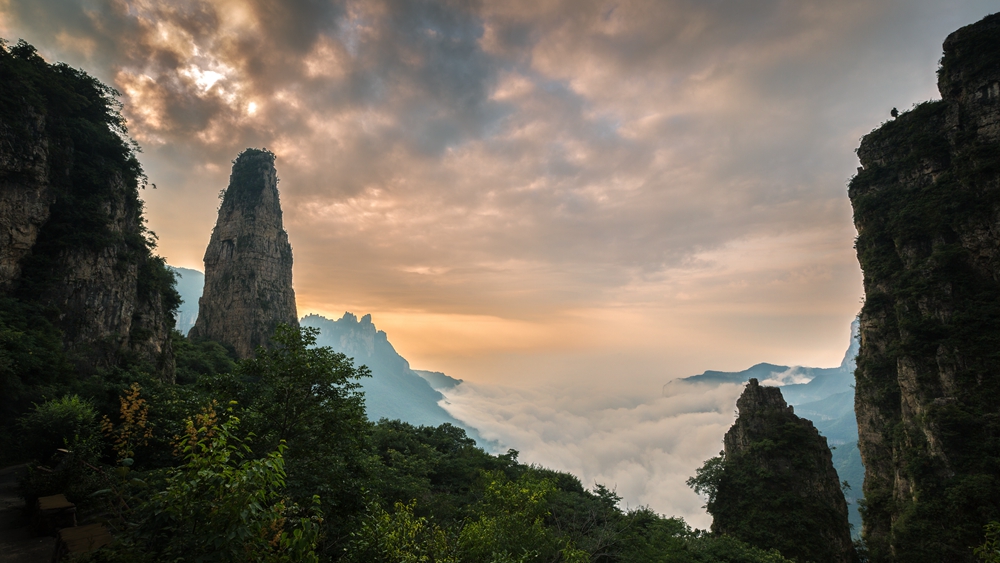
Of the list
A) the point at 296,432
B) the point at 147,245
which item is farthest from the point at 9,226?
the point at 296,432

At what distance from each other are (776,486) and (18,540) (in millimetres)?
48201

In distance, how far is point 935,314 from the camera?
A: 1227 inches

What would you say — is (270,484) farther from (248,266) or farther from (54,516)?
(248,266)

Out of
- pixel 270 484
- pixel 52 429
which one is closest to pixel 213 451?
pixel 270 484

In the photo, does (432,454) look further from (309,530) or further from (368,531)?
(309,530)

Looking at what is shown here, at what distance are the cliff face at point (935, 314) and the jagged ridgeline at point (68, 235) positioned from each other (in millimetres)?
58371

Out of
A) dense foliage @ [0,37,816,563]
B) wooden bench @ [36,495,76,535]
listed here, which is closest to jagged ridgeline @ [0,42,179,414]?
dense foliage @ [0,37,816,563]

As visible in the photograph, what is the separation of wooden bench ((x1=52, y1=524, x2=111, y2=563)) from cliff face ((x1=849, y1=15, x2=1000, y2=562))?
138ft

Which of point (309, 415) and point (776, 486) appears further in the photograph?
point (776, 486)

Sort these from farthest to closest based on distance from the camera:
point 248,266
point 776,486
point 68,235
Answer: point 248,266 → point 776,486 → point 68,235

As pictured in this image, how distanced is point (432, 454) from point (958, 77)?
208ft

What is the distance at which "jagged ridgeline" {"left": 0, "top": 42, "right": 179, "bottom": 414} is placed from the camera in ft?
86.5

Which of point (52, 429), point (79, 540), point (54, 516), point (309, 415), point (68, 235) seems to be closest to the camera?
point (79, 540)

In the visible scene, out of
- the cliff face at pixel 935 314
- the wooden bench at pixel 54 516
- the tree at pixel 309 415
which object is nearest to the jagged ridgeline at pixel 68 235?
the wooden bench at pixel 54 516
